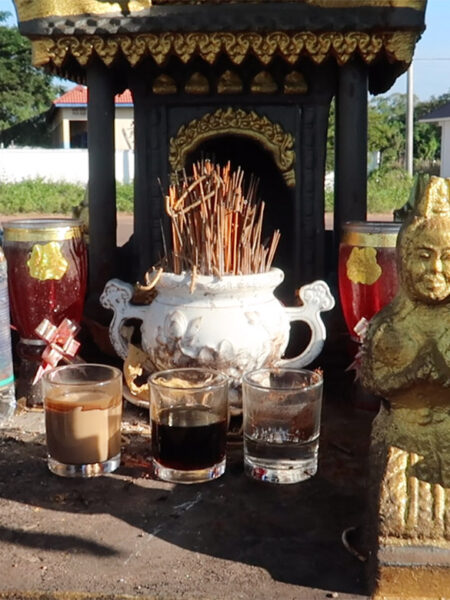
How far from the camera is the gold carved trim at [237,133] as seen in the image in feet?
14.3

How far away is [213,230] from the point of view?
3.21 metres

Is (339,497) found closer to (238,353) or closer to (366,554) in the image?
(366,554)

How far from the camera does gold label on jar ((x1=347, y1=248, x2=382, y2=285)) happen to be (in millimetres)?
3525

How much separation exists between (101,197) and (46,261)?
95cm

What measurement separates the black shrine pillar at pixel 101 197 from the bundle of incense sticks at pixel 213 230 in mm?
1144

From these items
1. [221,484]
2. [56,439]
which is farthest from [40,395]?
[221,484]

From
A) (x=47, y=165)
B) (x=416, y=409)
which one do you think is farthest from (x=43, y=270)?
(x=47, y=165)

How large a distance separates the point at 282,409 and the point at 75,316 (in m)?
1.38

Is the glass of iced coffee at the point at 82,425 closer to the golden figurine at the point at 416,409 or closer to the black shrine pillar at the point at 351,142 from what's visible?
the golden figurine at the point at 416,409

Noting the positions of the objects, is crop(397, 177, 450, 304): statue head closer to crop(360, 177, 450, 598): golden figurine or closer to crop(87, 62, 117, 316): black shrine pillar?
crop(360, 177, 450, 598): golden figurine

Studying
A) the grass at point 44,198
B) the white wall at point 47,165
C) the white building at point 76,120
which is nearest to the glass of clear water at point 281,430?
the grass at point 44,198

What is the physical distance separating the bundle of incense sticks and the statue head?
3.78 feet

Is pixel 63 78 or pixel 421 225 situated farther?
pixel 63 78

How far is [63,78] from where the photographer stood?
505cm
